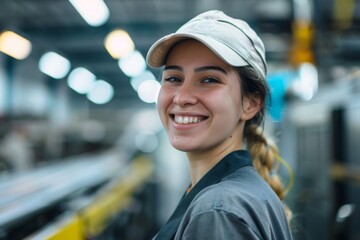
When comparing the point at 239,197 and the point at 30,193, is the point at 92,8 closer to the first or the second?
the point at 30,193

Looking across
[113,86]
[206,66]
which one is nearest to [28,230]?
[206,66]

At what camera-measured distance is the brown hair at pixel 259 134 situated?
1194 millimetres

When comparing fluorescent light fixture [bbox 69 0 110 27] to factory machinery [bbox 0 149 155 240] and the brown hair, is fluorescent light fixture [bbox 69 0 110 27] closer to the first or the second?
factory machinery [bbox 0 149 155 240]

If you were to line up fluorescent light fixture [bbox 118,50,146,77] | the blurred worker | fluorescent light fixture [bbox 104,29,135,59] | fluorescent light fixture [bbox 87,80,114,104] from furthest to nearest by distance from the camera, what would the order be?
1. fluorescent light fixture [bbox 87,80,114,104]
2. fluorescent light fixture [bbox 118,50,146,77]
3. fluorescent light fixture [bbox 104,29,135,59]
4. the blurred worker

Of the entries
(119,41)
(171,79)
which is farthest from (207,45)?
(119,41)

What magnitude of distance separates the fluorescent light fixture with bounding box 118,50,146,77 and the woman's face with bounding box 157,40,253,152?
388 inches

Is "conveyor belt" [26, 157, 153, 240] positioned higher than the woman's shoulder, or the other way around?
the woman's shoulder

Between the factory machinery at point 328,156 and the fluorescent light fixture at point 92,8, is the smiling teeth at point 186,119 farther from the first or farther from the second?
the fluorescent light fixture at point 92,8

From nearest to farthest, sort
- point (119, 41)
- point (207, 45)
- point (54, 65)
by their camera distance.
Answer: point (207, 45), point (119, 41), point (54, 65)

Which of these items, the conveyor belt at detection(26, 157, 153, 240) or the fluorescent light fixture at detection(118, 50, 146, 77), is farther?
the fluorescent light fixture at detection(118, 50, 146, 77)

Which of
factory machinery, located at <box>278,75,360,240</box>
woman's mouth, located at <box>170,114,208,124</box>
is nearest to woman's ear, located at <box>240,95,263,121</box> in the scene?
woman's mouth, located at <box>170,114,208,124</box>

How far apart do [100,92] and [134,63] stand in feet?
29.9

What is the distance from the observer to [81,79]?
1631 centimetres

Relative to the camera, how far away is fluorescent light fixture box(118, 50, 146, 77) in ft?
37.0
